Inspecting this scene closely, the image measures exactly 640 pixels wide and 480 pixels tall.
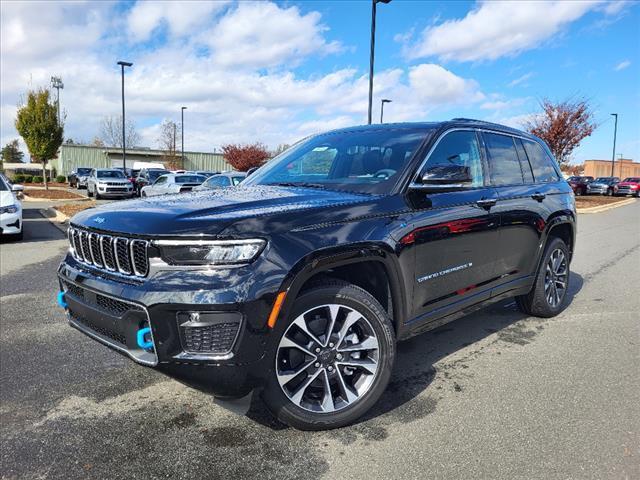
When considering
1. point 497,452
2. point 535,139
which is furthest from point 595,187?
point 497,452

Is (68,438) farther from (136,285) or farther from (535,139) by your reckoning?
(535,139)

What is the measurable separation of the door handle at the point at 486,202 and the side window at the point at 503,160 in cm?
23

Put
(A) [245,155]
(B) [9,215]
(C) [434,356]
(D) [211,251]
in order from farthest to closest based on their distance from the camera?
(A) [245,155], (B) [9,215], (C) [434,356], (D) [211,251]

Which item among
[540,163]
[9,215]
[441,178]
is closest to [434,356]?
[441,178]

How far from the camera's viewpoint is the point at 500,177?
4227mm

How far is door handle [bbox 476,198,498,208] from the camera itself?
149 inches

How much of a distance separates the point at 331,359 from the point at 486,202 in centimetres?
187

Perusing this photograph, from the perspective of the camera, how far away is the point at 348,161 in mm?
3777

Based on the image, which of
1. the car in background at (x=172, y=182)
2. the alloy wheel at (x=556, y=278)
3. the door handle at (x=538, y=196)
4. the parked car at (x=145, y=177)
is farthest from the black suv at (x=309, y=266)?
the parked car at (x=145, y=177)

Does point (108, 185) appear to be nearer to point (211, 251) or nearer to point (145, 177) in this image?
point (145, 177)

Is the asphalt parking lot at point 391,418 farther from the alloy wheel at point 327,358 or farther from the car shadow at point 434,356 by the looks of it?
the alloy wheel at point 327,358

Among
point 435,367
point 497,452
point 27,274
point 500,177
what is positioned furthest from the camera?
point 27,274

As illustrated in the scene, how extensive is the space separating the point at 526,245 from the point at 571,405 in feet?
5.25

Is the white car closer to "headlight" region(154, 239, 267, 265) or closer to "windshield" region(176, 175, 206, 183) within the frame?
"headlight" region(154, 239, 267, 265)
